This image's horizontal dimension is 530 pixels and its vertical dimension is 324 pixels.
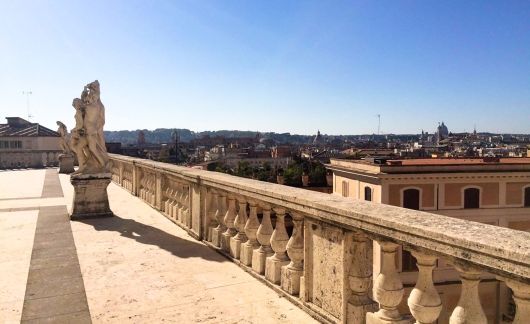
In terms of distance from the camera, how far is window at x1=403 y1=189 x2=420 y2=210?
1240 inches

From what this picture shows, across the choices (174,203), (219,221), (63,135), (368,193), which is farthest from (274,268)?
(368,193)

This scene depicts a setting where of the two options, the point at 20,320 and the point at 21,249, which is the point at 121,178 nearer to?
the point at 21,249

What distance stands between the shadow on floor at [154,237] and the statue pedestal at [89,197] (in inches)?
8.4

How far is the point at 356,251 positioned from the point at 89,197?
652cm

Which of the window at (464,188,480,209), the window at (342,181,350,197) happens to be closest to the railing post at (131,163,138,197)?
the window at (342,181,350,197)

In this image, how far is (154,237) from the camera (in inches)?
250

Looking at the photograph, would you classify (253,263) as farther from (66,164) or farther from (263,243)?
(66,164)

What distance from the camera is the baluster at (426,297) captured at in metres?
2.27

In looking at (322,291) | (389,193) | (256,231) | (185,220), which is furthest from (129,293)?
(389,193)

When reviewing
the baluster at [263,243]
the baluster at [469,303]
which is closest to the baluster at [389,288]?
the baluster at [469,303]

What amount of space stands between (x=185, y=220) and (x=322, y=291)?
13.0ft

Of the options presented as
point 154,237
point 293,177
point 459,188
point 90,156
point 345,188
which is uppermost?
point 90,156

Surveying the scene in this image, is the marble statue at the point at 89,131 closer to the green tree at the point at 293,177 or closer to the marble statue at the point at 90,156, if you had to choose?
the marble statue at the point at 90,156

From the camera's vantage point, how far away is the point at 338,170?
1489 inches
